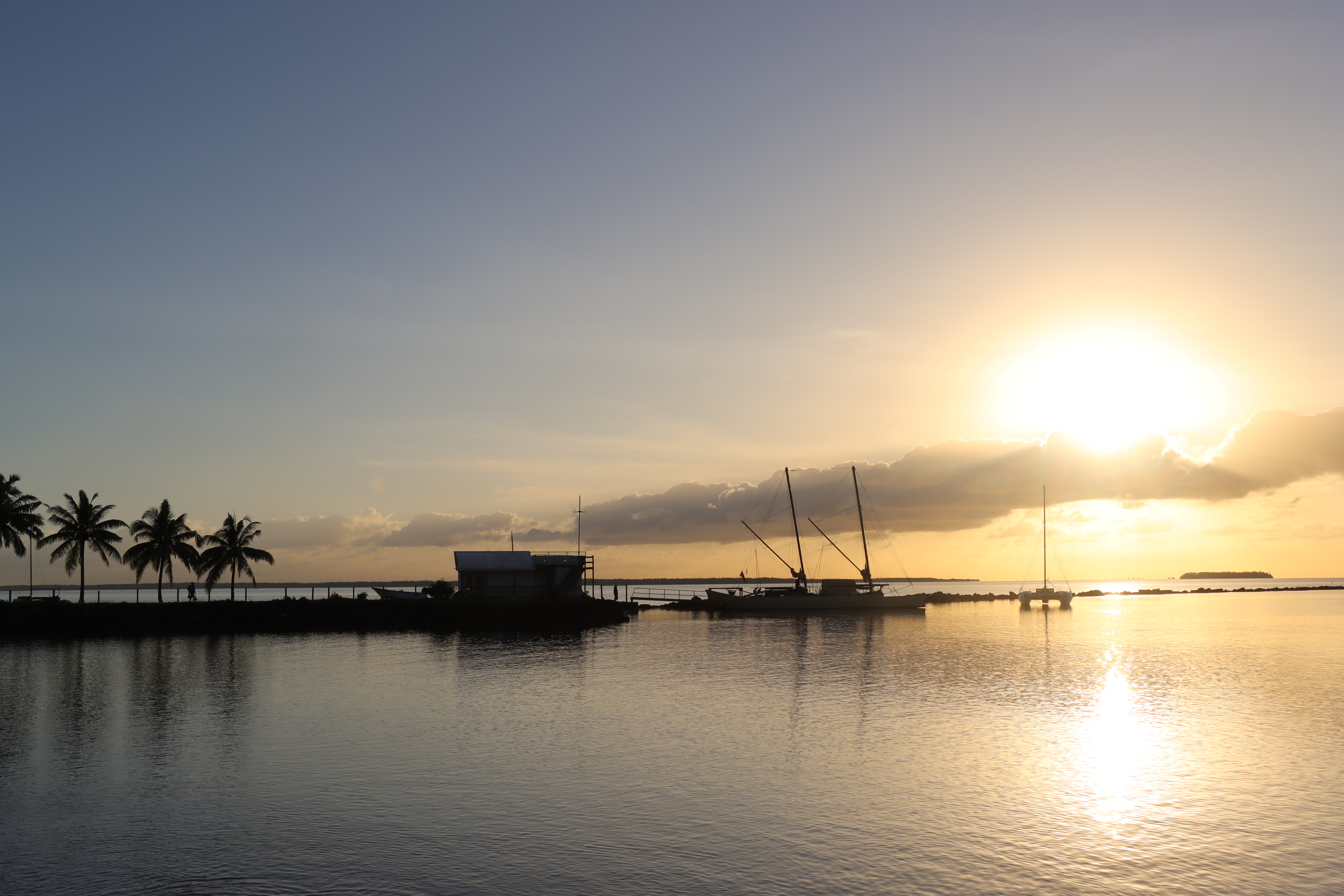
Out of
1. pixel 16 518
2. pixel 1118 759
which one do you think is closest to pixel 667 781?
pixel 1118 759

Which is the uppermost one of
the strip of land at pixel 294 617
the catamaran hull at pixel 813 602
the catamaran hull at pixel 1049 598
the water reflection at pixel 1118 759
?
the water reflection at pixel 1118 759

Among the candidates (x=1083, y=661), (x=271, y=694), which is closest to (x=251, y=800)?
(x=271, y=694)

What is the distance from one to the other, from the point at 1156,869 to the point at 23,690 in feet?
166

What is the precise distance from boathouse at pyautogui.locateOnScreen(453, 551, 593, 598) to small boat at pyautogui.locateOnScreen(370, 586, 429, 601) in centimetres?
524

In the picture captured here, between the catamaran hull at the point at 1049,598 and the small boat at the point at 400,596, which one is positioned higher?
the small boat at the point at 400,596

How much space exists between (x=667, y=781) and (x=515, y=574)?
8453cm

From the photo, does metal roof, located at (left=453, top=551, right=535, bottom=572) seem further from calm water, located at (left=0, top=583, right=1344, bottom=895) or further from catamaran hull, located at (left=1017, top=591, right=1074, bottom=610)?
catamaran hull, located at (left=1017, top=591, right=1074, bottom=610)

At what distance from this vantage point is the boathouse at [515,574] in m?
106

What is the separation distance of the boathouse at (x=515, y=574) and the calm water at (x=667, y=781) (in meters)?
51.7

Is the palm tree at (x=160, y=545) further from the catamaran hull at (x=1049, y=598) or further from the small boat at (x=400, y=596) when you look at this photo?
the catamaran hull at (x=1049, y=598)

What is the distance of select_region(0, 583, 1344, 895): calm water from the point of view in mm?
17703

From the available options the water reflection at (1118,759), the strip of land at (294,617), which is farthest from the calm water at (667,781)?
the strip of land at (294,617)

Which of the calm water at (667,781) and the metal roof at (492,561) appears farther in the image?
the metal roof at (492,561)

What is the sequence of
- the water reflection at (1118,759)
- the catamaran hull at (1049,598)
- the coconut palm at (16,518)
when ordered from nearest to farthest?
the water reflection at (1118,759)
the coconut palm at (16,518)
the catamaran hull at (1049,598)
